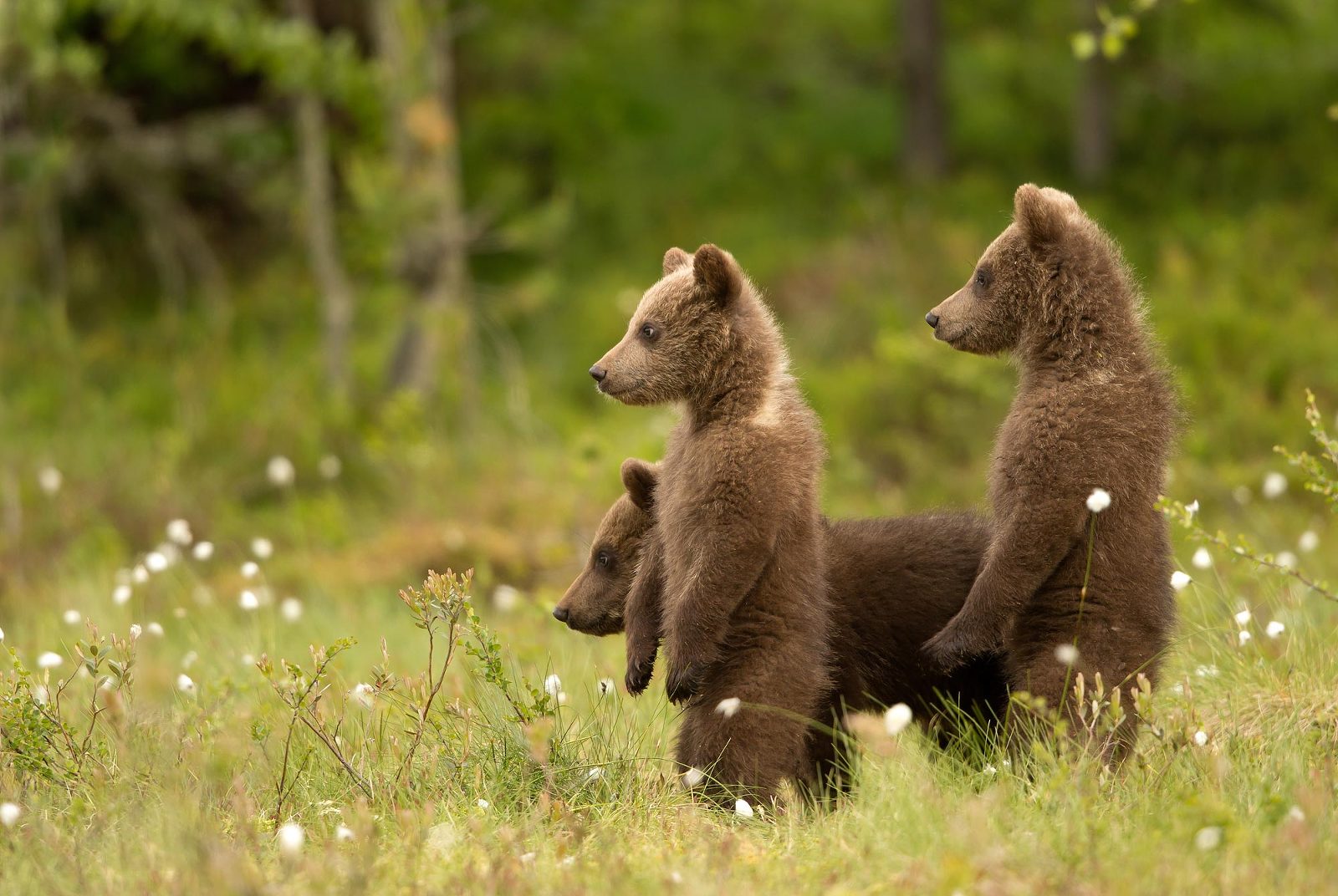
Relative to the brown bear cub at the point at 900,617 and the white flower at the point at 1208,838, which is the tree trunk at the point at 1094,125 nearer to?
the brown bear cub at the point at 900,617

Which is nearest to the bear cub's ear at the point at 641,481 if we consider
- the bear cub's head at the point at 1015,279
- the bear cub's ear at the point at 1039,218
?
the bear cub's head at the point at 1015,279

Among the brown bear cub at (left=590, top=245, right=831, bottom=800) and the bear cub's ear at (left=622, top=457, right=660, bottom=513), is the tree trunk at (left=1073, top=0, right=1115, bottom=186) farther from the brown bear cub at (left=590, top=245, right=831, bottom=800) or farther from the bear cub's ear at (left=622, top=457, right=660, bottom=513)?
the brown bear cub at (left=590, top=245, right=831, bottom=800)

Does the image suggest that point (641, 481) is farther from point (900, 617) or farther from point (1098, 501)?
point (1098, 501)

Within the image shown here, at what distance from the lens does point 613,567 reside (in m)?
5.82

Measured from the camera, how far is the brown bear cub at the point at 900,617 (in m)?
5.40

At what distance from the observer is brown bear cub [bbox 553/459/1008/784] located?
5.40 meters

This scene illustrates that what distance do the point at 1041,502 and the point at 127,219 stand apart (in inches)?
617

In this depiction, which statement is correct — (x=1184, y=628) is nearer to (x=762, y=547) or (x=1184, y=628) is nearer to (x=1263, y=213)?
(x=762, y=547)

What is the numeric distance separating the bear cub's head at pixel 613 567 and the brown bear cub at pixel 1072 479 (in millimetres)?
1269

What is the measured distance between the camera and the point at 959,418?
42.9 feet

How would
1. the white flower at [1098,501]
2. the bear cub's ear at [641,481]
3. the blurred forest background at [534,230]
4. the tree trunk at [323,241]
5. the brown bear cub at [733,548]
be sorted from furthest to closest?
the tree trunk at [323,241] → the blurred forest background at [534,230] → the bear cub's ear at [641,481] → the brown bear cub at [733,548] → the white flower at [1098,501]

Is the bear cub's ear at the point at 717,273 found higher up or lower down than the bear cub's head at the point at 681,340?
higher up

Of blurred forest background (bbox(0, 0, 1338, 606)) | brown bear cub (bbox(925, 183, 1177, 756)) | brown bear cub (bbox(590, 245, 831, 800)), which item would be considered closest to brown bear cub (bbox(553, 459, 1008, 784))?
brown bear cub (bbox(590, 245, 831, 800))

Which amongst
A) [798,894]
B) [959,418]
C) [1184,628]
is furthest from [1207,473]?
[798,894]
